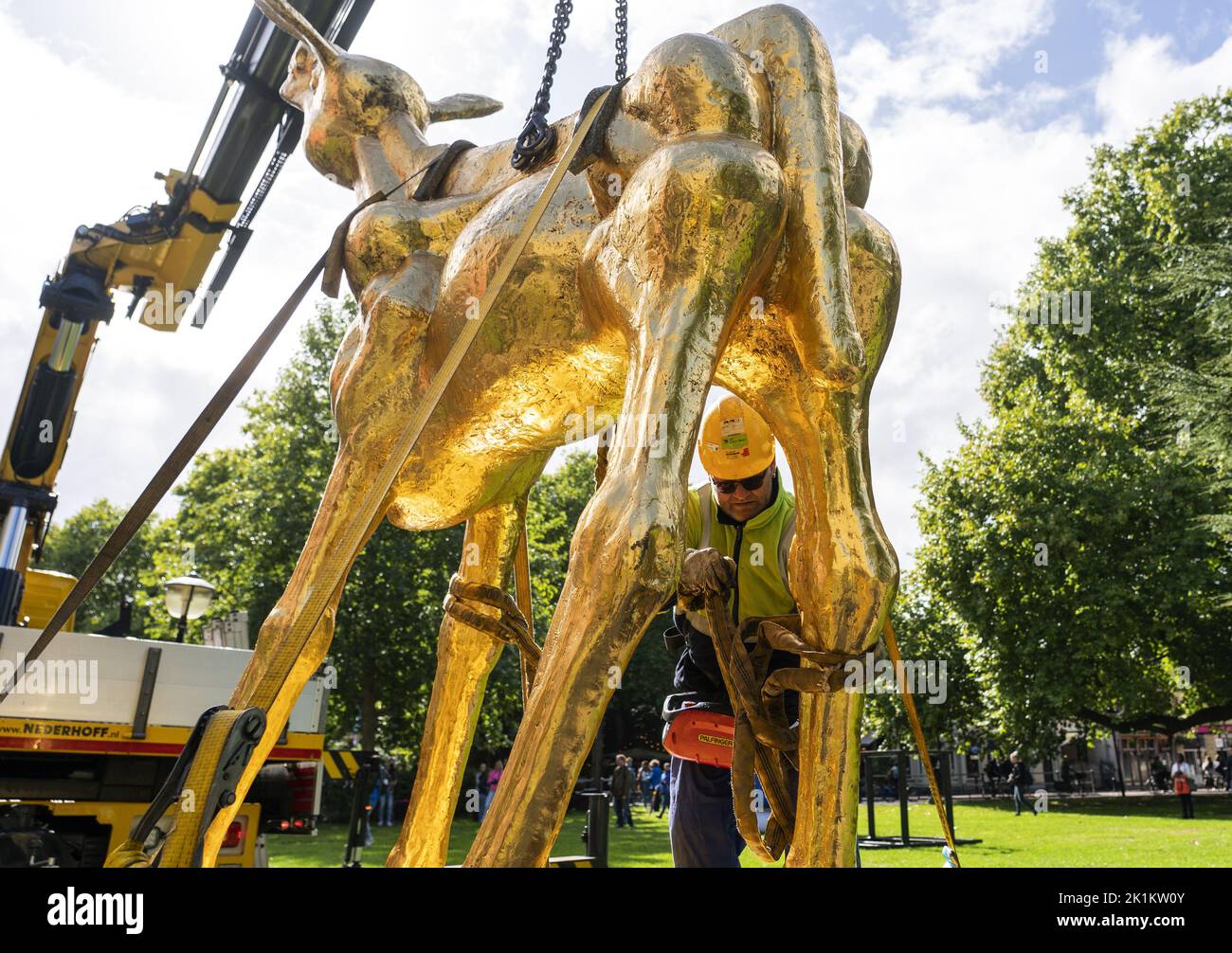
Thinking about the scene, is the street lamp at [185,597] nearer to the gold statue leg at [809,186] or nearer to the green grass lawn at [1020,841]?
the green grass lawn at [1020,841]

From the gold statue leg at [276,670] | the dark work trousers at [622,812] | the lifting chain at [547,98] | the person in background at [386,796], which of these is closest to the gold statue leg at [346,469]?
the gold statue leg at [276,670]

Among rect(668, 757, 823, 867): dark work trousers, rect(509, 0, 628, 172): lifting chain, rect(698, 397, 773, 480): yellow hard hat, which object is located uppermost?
rect(509, 0, 628, 172): lifting chain

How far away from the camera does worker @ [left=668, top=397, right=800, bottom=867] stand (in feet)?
10.9

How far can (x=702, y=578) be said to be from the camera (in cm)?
274

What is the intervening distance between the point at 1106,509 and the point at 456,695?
72.7 feet

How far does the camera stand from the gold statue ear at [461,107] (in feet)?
12.2

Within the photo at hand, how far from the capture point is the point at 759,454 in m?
3.39

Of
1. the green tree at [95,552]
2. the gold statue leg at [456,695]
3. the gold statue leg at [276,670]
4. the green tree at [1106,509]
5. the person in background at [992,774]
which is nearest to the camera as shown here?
the gold statue leg at [276,670]

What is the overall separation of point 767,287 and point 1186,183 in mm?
25772

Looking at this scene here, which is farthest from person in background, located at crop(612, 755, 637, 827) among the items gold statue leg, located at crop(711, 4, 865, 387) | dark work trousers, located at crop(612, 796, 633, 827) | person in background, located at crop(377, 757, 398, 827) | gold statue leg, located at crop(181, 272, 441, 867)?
gold statue leg, located at crop(711, 4, 865, 387)

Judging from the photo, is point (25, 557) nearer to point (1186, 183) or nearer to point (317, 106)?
point (317, 106)

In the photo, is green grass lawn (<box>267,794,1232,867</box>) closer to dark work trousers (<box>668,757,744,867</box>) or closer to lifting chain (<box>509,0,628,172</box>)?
dark work trousers (<box>668,757,744,867</box>)

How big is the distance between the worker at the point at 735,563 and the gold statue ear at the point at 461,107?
1.53 metres

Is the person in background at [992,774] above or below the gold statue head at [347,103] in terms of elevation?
below
